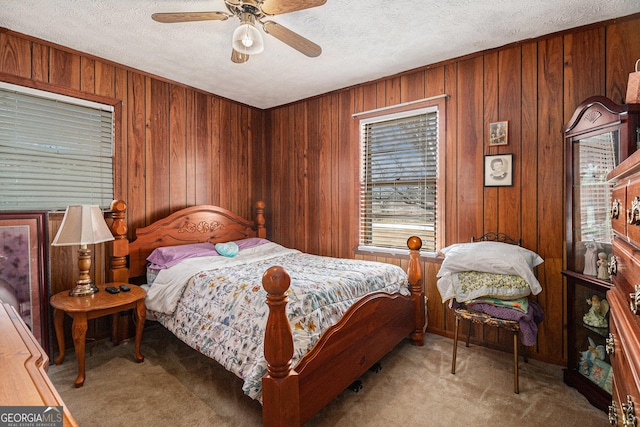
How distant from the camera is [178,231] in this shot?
3357mm

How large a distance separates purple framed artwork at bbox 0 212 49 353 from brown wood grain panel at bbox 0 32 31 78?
1.12 metres

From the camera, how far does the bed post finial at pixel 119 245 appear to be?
9.45 feet

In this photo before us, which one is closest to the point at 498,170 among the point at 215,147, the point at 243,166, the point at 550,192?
the point at 550,192

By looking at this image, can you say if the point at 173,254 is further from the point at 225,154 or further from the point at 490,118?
the point at 490,118

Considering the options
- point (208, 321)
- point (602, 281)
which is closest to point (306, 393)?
point (208, 321)

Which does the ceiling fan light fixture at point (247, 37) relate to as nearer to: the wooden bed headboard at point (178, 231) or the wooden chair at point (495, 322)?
the wooden bed headboard at point (178, 231)

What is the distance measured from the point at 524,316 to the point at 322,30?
250 cm

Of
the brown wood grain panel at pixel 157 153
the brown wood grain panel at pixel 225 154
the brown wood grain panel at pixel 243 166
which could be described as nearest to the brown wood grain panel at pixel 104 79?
the brown wood grain panel at pixel 157 153

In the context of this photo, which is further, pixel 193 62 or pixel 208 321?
pixel 193 62

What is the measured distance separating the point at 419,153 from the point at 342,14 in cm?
149

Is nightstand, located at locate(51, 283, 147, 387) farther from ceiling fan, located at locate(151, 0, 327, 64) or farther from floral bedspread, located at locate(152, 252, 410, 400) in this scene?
ceiling fan, located at locate(151, 0, 327, 64)

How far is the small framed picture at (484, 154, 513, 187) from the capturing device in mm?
2701

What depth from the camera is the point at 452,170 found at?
300 cm

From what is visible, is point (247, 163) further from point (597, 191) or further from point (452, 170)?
point (597, 191)
